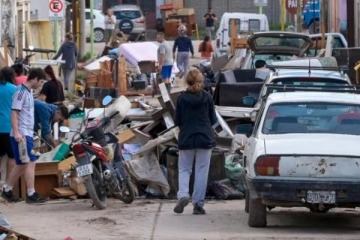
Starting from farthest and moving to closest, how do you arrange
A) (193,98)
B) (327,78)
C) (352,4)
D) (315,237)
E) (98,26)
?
(98,26), (352,4), (327,78), (193,98), (315,237)

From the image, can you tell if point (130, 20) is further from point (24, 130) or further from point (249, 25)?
point (24, 130)

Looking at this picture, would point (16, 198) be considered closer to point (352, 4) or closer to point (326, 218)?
point (326, 218)

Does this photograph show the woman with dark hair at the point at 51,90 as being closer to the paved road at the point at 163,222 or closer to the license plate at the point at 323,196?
the paved road at the point at 163,222

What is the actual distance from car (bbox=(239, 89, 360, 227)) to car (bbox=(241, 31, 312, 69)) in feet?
37.3

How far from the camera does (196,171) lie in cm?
1425

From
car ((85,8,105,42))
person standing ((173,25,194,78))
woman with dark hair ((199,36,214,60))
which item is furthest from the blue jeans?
car ((85,8,105,42))

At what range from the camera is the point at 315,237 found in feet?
40.1

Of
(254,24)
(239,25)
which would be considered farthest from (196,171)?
(254,24)

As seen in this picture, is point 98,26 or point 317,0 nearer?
point 317,0

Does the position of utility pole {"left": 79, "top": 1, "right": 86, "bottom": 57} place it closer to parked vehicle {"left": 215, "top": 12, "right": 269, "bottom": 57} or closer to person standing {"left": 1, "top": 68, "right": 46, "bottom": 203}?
parked vehicle {"left": 215, "top": 12, "right": 269, "bottom": 57}

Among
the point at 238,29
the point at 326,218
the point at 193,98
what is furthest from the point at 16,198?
the point at 238,29

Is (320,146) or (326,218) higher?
(320,146)

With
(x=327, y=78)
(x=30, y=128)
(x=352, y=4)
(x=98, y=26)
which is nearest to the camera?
(x=30, y=128)

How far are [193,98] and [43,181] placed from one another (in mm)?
3029
